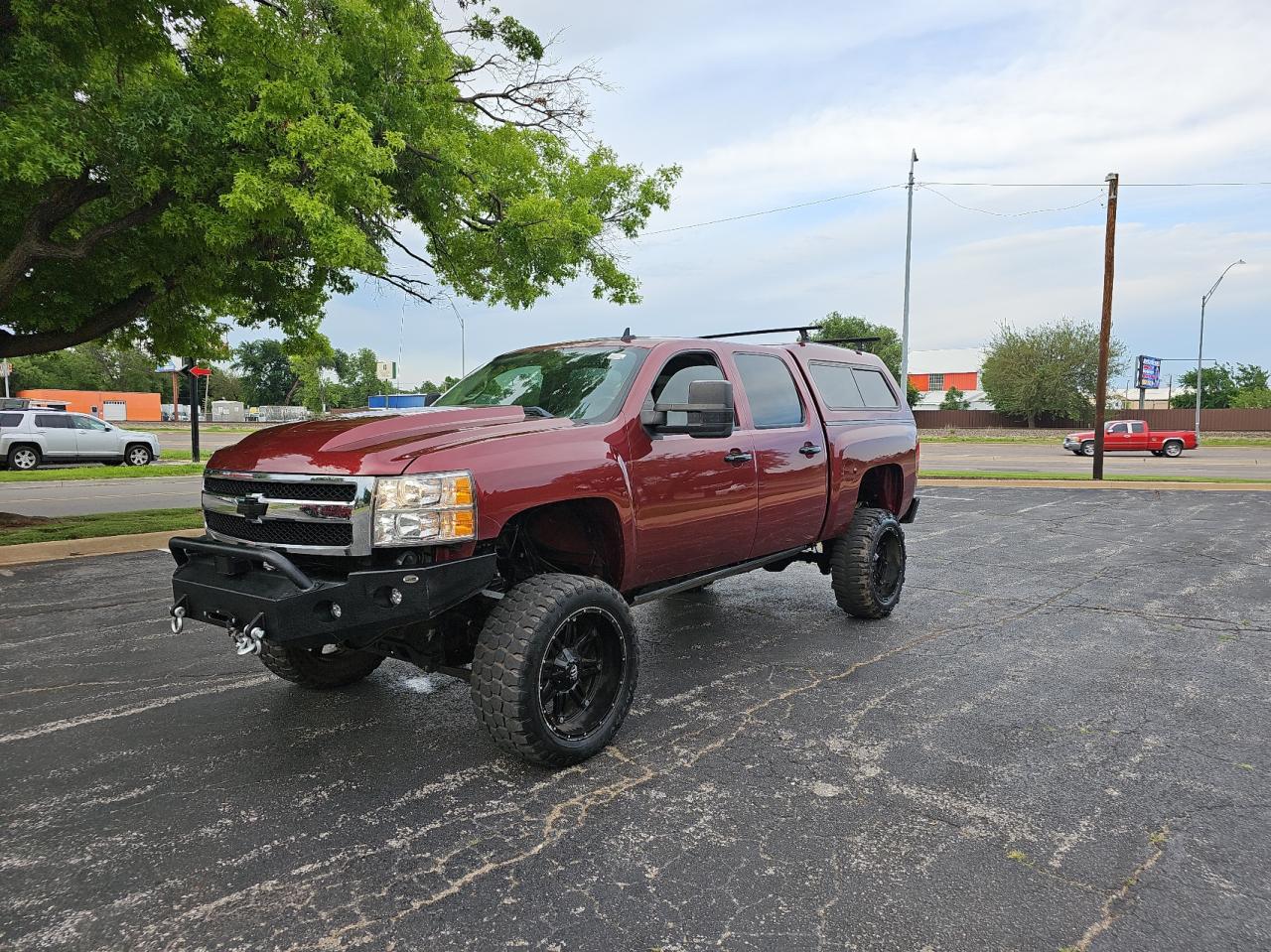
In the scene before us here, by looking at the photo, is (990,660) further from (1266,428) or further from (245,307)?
(1266,428)

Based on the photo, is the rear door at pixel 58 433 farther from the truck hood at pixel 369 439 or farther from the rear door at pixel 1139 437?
the rear door at pixel 1139 437

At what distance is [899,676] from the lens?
483 centimetres

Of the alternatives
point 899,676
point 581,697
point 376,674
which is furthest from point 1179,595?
point 376,674

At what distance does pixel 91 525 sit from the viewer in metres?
10.7

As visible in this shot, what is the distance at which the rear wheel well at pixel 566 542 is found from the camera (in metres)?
3.97

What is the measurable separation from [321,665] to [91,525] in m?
8.26

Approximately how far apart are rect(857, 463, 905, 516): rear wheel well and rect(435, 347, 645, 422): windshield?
9.33 ft

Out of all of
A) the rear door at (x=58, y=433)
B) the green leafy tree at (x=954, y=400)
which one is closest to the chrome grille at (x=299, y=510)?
the rear door at (x=58, y=433)

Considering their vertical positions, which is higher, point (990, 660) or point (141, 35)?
point (141, 35)

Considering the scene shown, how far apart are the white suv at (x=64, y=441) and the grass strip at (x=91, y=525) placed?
45.0 feet

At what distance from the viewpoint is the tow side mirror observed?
3977mm

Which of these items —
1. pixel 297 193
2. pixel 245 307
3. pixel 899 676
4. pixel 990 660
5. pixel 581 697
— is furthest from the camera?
pixel 245 307

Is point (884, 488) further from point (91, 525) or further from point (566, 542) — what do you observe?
point (91, 525)

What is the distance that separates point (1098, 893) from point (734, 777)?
1.36 metres
